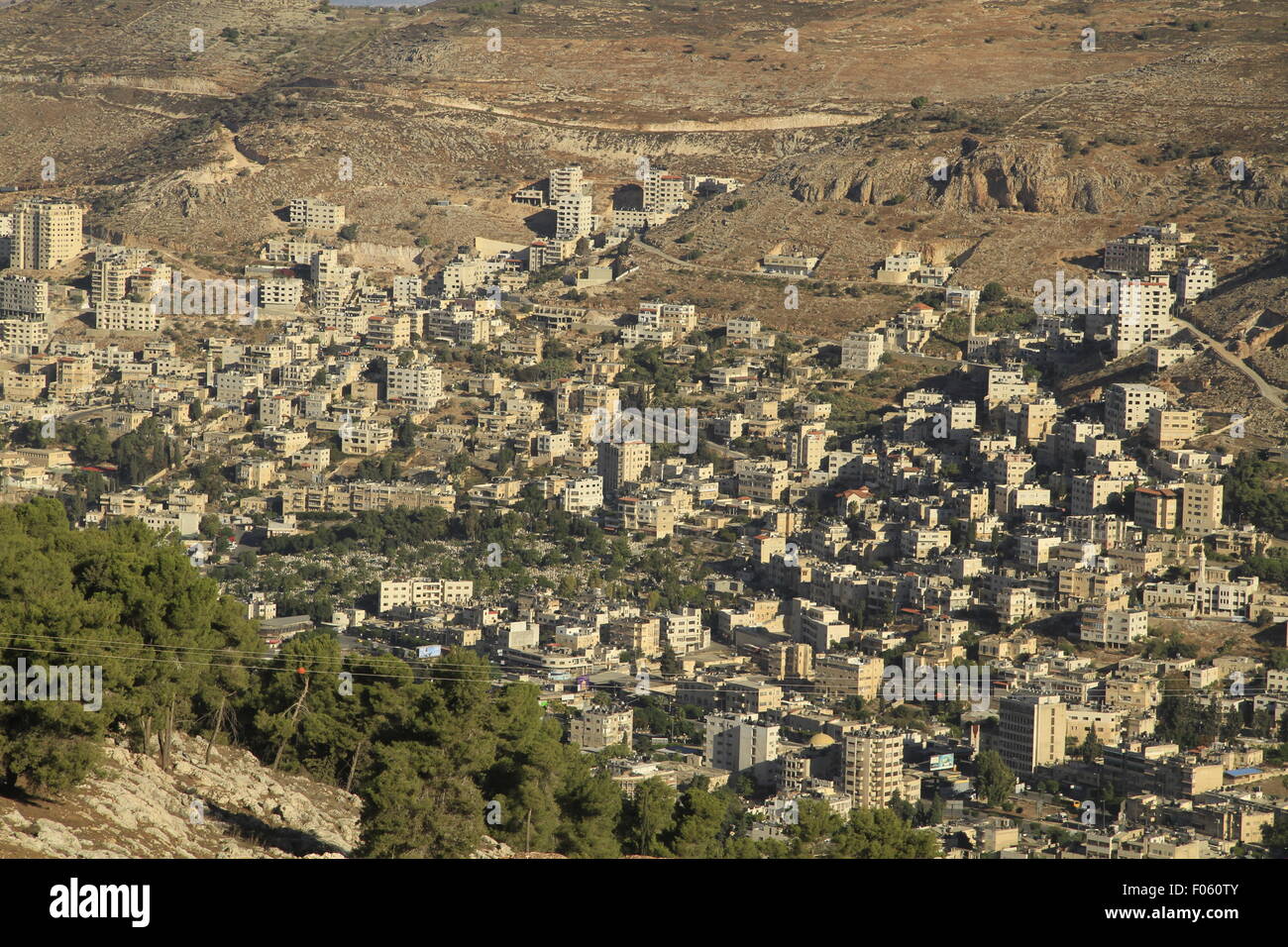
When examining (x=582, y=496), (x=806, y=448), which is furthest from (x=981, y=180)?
(x=582, y=496)

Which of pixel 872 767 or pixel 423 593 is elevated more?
pixel 423 593

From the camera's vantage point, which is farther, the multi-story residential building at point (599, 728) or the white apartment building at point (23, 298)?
the white apartment building at point (23, 298)

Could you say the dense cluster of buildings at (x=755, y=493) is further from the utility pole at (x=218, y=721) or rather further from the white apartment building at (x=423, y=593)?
the utility pole at (x=218, y=721)

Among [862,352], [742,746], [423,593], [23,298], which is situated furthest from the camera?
[23,298]

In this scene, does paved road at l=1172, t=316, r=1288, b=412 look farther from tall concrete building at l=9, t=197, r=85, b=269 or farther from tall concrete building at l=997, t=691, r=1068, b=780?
tall concrete building at l=9, t=197, r=85, b=269

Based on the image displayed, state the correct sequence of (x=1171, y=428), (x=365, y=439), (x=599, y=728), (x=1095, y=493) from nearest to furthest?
(x=599, y=728) < (x=1095, y=493) < (x=1171, y=428) < (x=365, y=439)

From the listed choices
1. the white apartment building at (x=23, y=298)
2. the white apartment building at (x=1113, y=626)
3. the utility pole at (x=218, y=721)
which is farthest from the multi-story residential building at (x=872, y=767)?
the white apartment building at (x=23, y=298)

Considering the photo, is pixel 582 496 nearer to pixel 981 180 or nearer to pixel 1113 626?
pixel 1113 626
